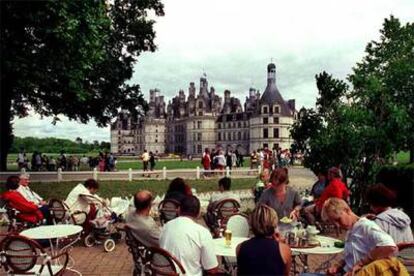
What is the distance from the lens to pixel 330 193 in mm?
10242

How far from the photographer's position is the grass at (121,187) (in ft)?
64.8

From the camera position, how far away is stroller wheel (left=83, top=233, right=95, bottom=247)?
10.4 m

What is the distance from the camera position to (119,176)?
80.6 feet

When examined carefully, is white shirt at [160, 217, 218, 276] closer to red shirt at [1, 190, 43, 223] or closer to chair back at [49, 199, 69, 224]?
red shirt at [1, 190, 43, 223]

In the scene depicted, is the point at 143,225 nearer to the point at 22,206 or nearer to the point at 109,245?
the point at 109,245

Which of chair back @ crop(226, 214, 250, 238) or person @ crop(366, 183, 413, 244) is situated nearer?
person @ crop(366, 183, 413, 244)

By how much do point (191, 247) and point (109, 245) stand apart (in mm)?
5505

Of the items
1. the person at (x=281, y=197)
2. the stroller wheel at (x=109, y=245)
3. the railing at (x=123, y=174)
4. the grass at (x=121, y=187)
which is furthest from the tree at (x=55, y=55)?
the person at (x=281, y=197)

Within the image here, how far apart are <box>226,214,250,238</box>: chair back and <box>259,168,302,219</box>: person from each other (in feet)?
3.01

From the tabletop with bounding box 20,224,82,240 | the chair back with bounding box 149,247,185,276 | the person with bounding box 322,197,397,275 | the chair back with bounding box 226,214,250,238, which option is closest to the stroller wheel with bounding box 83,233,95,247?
the tabletop with bounding box 20,224,82,240

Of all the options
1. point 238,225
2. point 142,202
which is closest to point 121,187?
point 238,225

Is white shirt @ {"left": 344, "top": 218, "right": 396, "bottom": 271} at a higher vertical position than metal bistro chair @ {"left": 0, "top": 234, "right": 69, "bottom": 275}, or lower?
higher

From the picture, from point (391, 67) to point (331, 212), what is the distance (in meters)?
34.3

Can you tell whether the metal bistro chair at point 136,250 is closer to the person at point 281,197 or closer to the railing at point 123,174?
the person at point 281,197
